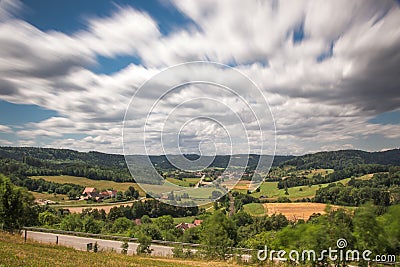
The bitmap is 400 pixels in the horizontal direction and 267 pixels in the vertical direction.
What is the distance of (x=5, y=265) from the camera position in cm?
947

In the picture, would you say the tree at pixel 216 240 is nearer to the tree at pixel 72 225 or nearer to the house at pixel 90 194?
the tree at pixel 72 225

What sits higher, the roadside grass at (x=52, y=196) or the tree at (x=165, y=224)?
the tree at (x=165, y=224)

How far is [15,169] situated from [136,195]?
234ft

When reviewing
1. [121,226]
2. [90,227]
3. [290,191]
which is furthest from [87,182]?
[290,191]

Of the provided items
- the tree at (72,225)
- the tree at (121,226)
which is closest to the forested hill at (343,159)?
the tree at (121,226)

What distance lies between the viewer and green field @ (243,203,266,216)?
76412mm

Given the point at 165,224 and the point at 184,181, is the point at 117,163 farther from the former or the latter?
the point at 184,181

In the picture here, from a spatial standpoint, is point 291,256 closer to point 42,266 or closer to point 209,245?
point 209,245

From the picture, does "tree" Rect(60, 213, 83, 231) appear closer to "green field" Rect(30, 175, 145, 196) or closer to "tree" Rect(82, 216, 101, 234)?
"tree" Rect(82, 216, 101, 234)

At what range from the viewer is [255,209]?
81875mm

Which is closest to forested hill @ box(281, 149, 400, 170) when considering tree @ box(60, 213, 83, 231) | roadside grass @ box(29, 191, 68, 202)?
roadside grass @ box(29, 191, 68, 202)

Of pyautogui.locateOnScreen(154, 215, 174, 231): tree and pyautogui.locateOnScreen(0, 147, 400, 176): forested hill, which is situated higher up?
pyautogui.locateOnScreen(0, 147, 400, 176): forested hill

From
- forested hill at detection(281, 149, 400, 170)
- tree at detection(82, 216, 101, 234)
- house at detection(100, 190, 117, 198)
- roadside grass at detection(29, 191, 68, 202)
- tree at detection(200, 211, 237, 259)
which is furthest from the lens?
forested hill at detection(281, 149, 400, 170)

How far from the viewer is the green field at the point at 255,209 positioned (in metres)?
76.4
